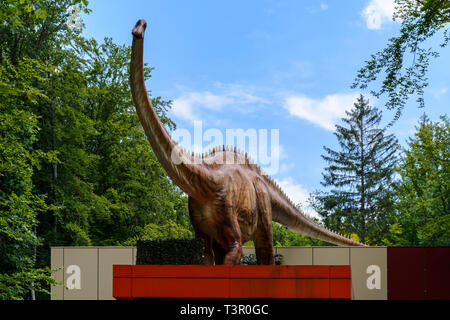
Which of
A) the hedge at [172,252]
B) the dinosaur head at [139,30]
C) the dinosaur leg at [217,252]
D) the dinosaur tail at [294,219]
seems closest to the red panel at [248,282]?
the hedge at [172,252]

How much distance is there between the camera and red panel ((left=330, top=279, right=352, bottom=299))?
700 cm

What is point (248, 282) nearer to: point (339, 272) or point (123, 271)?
point (339, 272)

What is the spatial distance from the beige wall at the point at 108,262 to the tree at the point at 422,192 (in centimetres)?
318

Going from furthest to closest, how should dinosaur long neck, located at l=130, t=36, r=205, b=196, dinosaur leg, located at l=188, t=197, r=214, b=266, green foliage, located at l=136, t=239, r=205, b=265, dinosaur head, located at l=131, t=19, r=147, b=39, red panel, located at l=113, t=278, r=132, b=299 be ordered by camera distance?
green foliage, located at l=136, t=239, r=205, b=265
dinosaur leg, located at l=188, t=197, r=214, b=266
red panel, located at l=113, t=278, r=132, b=299
dinosaur long neck, located at l=130, t=36, r=205, b=196
dinosaur head, located at l=131, t=19, r=147, b=39

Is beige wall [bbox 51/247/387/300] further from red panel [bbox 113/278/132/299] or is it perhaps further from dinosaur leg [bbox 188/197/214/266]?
red panel [bbox 113/278/132/299]

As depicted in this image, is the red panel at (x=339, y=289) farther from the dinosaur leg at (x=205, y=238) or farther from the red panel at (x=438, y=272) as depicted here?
the red panel at (x=438, y=272)

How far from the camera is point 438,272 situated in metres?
17.1

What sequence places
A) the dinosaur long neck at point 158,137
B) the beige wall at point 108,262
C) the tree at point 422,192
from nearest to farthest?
the dinosaur long neck at point 158,137
the beige wall at point 108,262
the tree at point 422,192

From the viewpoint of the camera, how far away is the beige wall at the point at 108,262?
54.5 ft

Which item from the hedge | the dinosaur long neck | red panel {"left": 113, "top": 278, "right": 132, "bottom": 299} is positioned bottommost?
red panel {"left": 113, "top": 278, "right": 132, "bottom": 299}

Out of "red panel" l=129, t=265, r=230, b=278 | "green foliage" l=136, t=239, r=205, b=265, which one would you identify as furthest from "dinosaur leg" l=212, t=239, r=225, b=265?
"red panel" l=129, t=265, r=230, b=278

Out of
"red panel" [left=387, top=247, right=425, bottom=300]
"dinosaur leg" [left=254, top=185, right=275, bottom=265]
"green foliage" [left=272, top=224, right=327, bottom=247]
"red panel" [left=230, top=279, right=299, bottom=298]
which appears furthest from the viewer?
"green foliage" [left=272, top=224, right=327, bottom=247]

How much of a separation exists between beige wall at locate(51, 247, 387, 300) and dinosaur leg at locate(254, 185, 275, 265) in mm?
7896
